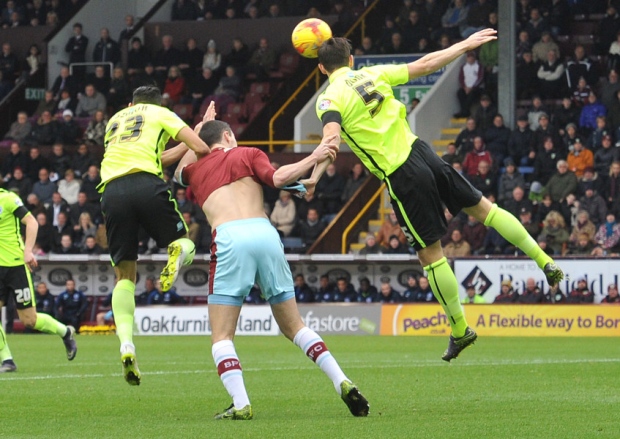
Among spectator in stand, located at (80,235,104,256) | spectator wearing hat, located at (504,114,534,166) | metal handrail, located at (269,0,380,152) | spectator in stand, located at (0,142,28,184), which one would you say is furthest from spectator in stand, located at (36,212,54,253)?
spectator wearing hat, located at (504,114,534,166)

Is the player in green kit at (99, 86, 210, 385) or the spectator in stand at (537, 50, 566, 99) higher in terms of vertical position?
the player in green kit at (99, 86, 210, 385)

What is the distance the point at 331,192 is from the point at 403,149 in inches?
648

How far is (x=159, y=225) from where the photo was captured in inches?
388

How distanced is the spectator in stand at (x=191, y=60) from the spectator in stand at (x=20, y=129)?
12.9 feet

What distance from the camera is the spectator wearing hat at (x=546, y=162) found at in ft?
78.2

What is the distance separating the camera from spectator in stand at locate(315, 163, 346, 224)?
26092 mm

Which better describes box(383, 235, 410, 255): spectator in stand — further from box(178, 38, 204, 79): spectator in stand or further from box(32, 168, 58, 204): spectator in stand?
box(178, 38, 204, 79): spectator in stand

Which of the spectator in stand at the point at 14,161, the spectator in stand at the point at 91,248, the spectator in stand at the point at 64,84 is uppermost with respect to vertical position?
the spectator in stand at the point at 64,84

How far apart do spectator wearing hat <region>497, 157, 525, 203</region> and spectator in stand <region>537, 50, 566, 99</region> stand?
2981mm

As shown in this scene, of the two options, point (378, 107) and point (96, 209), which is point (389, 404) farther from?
point (96, 209)

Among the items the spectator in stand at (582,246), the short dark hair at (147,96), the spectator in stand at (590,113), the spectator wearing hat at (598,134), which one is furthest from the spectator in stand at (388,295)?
the short dark hair at (147,96)

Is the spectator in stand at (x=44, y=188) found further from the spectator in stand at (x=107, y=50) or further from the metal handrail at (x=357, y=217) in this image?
the metal handrail at (x=357, y=217)

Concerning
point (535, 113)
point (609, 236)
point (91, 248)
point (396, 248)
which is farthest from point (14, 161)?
point (609, 236)

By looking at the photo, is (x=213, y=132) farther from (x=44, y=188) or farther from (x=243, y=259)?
(x=44, y=188)
